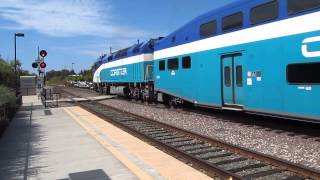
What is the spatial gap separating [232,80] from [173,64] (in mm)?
6128

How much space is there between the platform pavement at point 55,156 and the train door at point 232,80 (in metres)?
4.89

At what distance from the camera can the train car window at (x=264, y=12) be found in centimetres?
1273

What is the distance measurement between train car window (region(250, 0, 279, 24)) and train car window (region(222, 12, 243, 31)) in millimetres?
648

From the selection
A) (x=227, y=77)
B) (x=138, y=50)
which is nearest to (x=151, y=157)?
(x=227, y=77)

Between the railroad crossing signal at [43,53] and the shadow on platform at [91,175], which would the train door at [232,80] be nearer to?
the shadow on platform at [91,175]

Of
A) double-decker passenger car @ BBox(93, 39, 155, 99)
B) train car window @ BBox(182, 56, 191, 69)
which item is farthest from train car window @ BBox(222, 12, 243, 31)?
double-decker passenger car @ BBox(93, 39, 155, 99)

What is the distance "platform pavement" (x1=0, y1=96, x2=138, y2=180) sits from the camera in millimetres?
8398

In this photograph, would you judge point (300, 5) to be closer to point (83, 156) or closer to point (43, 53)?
point (83, 156)

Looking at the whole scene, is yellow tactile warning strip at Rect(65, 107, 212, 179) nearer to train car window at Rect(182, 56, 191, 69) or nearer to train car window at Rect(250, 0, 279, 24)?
train car window at Rect(250, 0, 279, 24)

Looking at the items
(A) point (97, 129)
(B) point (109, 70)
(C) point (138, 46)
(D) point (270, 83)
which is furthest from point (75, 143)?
(B) point (109, 70)

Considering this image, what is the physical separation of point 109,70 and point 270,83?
1148 inches

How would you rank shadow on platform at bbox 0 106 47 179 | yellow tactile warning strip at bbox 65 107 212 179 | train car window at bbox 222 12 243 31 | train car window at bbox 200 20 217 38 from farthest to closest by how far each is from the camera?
train car window at bbox 200 20 217 38
train car window at bbox 222 12 243 31
shadow on platform at bbox 0 106 47 179
yellow tactile warning strip at bbox 65 107 212 179

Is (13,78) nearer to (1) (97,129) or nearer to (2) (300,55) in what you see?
(1) (97,129)

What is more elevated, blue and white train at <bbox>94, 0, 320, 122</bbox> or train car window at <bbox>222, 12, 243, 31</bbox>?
train car window at <bbox>222, 12, 243, 31</bbox>
